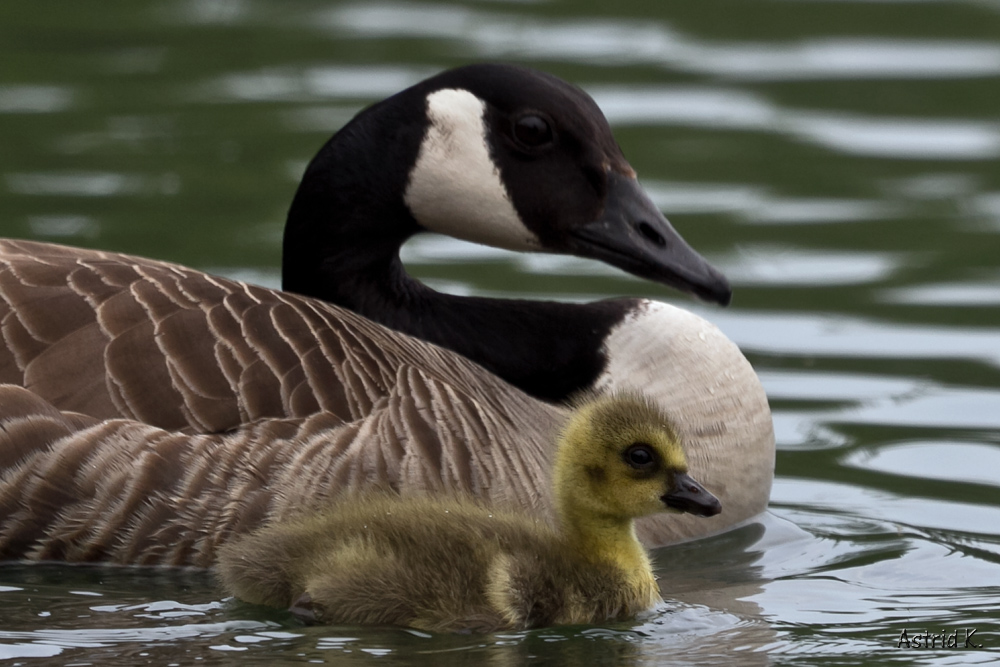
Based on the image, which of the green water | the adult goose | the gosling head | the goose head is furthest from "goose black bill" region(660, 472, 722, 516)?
the goose head

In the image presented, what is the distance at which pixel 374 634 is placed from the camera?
216 inches

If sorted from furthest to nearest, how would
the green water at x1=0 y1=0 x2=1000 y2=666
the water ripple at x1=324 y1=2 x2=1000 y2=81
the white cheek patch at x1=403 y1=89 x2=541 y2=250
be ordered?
the water ripple at x1=324 y1=2 x2=1000 y2=81
the white cheek patch at x1=403 y1=89 x2=541 y2=250
the green water at x1=0 y1=0 x2=1000 y2=666

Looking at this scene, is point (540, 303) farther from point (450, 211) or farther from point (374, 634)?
point (374, 634)

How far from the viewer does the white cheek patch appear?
7180 mm

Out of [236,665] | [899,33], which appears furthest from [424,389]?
[899,33]

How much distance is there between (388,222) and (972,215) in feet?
A: 16.4

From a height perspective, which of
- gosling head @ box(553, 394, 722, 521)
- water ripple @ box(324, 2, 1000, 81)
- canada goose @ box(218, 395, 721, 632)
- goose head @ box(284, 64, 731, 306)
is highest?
water ripple @ box(324, 2, 1000, 81)

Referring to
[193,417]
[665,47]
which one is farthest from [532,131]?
[665,47]

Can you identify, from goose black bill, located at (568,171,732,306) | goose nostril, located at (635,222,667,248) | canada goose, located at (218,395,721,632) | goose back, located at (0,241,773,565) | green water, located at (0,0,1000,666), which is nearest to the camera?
canada goose, located at (218,395,721,632)

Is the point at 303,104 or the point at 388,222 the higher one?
the point at 303,104

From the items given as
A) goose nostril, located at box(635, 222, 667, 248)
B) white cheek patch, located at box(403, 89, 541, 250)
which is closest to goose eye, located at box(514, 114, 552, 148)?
white cheek patch, located at box(403, 89, 541, 250)

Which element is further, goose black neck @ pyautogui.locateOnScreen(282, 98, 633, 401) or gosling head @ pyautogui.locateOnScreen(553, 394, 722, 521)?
goose black neck @ pyautogui.locateOnScreen(282, 98, 633, 401)

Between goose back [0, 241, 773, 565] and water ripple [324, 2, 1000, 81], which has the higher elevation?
water ripple [324, 2, 1000, 81]

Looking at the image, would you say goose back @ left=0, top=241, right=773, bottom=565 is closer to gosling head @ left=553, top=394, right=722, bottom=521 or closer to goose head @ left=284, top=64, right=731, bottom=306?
gosling head @ left=553, top=394, right=722, bottom=521
